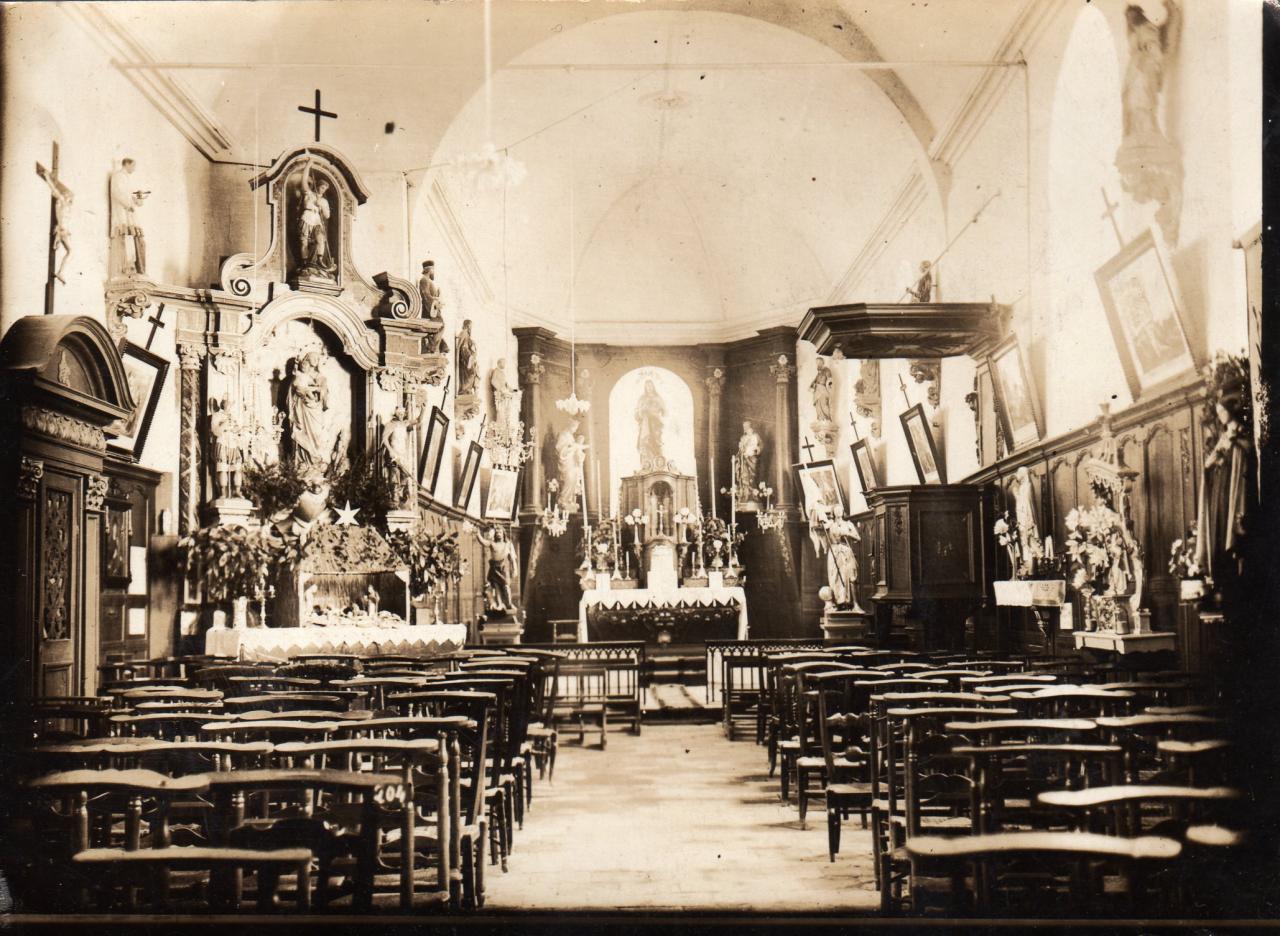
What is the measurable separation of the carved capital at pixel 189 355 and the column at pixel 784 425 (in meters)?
11.8

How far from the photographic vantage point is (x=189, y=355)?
12188 mm

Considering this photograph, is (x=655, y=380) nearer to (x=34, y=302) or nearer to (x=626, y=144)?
(x=626, y=144)

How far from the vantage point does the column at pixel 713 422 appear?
868 inches

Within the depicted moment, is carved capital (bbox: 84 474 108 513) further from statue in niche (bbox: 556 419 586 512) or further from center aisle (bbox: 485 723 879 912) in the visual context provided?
statue in niche (bbox: 556 419 586 512)

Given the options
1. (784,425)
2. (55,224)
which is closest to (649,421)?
(784,425)

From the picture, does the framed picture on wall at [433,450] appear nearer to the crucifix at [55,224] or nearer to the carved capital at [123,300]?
the carved capital at [123,300]

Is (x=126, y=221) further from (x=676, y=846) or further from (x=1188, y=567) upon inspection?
(x=1188, y=567)

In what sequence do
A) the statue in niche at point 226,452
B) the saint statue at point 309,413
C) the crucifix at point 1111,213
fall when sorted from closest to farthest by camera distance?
1. the crucifix at point 1111,213
2. the statue in niche at point 226,452
3. the saint statue at point 309,413

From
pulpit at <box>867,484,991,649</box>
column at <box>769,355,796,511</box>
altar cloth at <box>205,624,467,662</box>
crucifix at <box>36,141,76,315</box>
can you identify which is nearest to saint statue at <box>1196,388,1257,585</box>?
pulpit at <box>867,484,991,649</box>

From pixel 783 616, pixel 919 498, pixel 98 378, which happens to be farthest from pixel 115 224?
pixel 783 616

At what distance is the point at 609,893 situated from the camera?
564 cm

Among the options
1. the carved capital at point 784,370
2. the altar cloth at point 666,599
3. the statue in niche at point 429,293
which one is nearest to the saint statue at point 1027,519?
the statue in niche at point 429,293

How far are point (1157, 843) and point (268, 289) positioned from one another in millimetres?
11599

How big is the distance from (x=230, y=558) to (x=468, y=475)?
6197 mm
